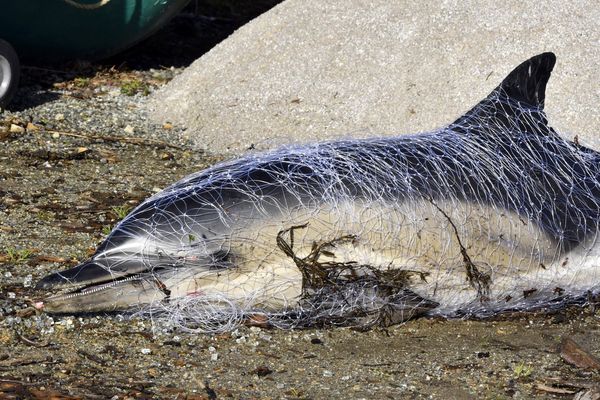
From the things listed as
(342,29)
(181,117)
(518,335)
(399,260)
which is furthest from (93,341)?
(342,29)

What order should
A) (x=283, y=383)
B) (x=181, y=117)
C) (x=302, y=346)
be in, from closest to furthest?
(x=283, y=383), (x=302, y=346), (x=181, y=117)

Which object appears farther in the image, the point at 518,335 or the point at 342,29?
the point at 342,29

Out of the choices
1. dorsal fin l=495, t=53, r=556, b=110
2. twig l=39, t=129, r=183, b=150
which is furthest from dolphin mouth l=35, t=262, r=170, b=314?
twig l=39, t=129, r=183, b=150

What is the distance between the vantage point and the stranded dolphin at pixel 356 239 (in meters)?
5.93

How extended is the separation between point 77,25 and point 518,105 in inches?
235

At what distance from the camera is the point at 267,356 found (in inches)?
223

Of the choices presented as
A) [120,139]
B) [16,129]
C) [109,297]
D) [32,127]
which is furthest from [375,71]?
[109,297]

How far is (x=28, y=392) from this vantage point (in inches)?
197

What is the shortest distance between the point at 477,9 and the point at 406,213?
185 inches

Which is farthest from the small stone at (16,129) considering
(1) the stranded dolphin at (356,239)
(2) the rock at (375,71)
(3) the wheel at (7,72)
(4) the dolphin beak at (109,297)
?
(4) the dolphin beak at (109,297)

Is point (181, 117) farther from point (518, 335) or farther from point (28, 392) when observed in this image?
point (28, 392)

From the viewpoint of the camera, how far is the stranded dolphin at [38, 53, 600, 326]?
5934 mm

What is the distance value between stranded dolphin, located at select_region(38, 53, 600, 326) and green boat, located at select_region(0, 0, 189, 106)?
18.3ft

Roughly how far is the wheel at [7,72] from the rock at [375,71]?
1298mm
